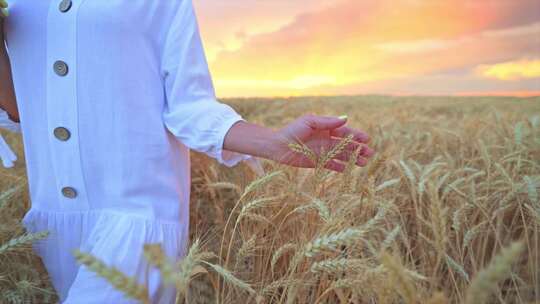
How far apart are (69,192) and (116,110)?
0.23 metres

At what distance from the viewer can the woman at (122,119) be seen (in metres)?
0.98

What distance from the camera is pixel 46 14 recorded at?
1.01m

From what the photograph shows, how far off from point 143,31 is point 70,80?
20 centimetres

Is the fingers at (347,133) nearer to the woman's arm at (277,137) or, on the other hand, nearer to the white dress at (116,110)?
the woman's arm at (277,137)

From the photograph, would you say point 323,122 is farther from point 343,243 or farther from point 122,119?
point 122,119

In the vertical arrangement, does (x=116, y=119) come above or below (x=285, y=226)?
above

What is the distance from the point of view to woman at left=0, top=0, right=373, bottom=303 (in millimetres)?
977

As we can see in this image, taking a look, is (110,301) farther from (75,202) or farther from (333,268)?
(333,268)

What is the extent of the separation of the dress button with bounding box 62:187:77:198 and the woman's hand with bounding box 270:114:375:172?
1.56ft

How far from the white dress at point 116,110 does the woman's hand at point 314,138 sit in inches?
4.7

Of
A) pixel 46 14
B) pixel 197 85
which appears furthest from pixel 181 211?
pixel 46 14

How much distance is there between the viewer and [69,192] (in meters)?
1.03

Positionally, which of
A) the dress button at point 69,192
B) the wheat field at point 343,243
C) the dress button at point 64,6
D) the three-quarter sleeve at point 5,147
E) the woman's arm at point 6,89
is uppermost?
the dress button at point 64,6

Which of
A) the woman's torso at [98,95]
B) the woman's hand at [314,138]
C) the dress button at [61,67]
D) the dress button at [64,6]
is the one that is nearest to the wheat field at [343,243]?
the woman's hand at [314,138]
